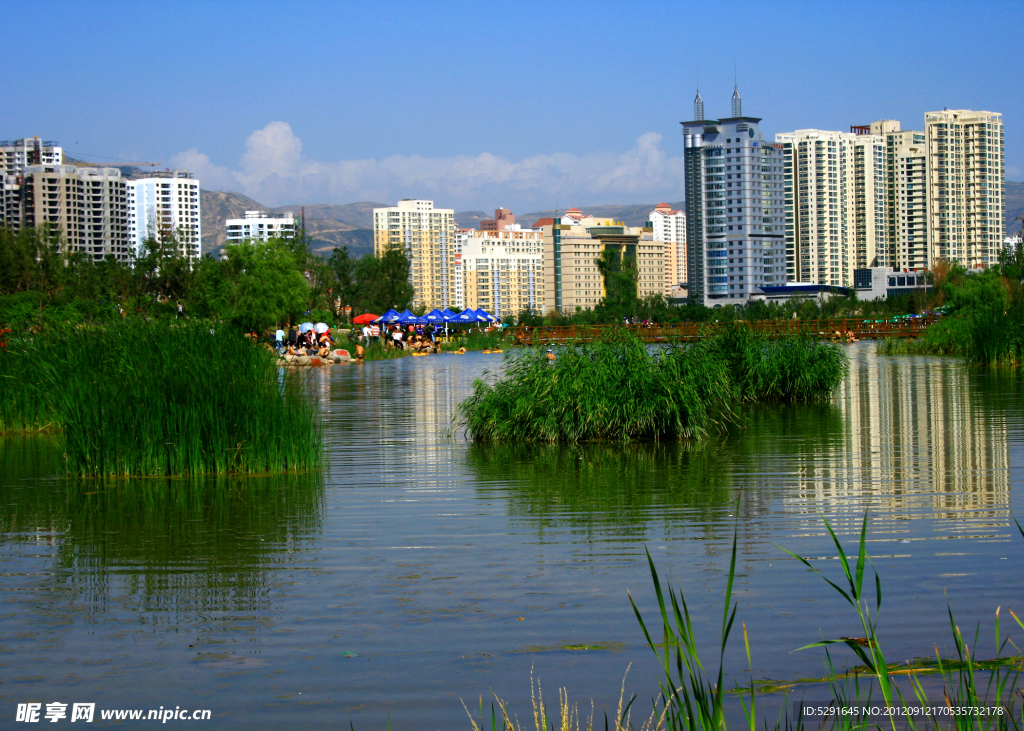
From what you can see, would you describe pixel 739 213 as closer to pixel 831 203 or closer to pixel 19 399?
pixel 831 203

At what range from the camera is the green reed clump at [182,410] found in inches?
377

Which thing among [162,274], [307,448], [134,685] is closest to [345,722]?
[134,685]

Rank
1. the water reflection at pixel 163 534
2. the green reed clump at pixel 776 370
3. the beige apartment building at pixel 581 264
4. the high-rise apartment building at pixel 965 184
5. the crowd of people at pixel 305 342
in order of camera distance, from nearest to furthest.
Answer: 1. the water reflection at pixel 163 534
2. the green reed clump at pixel 776 370
3. the crowd of people at pixel 305 342
4. the high-rise apartment building at pixel 965 184
5. the beige apartment building at pixel 581 264

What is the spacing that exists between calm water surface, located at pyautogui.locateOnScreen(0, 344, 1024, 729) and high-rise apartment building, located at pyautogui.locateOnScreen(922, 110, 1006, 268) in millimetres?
152425

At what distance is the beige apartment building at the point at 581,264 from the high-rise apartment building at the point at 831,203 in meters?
23.1

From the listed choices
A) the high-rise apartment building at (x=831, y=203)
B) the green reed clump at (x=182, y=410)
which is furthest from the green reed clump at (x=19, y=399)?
the high-rise apartment building at (x=831, y=203)

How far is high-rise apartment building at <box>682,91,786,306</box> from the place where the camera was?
13338 cm

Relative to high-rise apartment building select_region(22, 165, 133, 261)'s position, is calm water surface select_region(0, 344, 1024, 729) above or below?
below

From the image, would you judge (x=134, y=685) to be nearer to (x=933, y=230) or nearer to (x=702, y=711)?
(x=702, y=711)

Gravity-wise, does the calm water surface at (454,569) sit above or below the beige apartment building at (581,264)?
below

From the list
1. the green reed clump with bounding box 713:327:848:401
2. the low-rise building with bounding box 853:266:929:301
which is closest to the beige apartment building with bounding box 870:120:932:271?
the low-rise building with bounding box 853:266:929:301

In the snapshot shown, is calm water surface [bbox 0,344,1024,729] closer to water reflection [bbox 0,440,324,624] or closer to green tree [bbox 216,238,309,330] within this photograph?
water reflection [bbox 0,440,324,624]

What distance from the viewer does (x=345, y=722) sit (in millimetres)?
3924

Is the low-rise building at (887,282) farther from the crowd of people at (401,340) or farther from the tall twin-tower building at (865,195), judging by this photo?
the crowd of people at (401,340)
